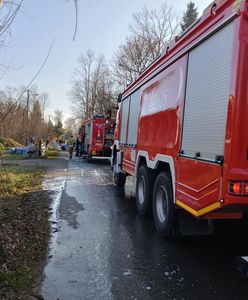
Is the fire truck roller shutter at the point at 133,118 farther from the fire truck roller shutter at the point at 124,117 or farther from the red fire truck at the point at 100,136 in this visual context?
the red fire truck at the point at 100,136

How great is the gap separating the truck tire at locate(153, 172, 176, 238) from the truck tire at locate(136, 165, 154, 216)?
0.71m

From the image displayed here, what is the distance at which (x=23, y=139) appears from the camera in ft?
161

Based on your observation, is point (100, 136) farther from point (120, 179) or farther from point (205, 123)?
point (205, 123)

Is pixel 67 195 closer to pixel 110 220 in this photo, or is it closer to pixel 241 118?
pixel 110 220

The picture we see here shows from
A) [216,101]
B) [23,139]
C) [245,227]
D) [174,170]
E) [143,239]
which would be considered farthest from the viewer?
[23,139]

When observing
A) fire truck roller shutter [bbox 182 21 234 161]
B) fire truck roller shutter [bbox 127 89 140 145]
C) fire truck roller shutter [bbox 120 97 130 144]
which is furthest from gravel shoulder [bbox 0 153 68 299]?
fire truck roller shutter [bbox 120 97 130 144]

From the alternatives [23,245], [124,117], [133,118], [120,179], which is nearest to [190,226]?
[23,245]

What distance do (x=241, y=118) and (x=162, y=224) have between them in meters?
3.05

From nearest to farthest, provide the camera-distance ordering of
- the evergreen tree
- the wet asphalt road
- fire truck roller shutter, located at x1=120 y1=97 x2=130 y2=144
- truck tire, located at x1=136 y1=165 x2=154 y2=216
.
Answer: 1. the wet asphalt road
2. truck tire, located at x1=136 y1=165 x2=154 y2=216
3. fire truck roller shutter, located at x1=120 y1=97 x2=130 y2=144
4. the evergreen tree

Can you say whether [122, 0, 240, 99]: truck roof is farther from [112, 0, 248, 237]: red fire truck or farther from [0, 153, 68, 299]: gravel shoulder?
[0, 153, 68, 299]: gravel shoulder

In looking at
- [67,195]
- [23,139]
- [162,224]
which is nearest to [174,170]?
[162,224]

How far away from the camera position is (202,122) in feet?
16.1

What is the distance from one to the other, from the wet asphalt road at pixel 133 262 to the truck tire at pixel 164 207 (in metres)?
0.18

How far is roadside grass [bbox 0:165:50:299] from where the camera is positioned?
4164 mm
